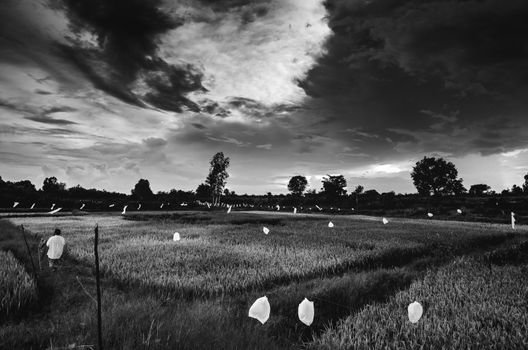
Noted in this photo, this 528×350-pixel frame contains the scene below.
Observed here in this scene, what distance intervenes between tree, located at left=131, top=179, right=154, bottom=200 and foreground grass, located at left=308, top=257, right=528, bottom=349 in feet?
326

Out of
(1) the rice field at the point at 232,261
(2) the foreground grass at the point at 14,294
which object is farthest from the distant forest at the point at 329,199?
(2) the foreground grass at the point at 14,294

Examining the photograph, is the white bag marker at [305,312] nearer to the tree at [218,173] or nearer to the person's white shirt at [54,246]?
the person's white shirt at [54,246]

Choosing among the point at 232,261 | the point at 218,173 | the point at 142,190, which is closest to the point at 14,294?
the point at 232,261

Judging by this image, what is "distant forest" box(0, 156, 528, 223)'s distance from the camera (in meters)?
46.2

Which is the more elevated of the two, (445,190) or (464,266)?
(445,190)

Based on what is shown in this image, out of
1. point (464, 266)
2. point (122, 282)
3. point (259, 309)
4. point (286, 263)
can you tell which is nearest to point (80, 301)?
point (122, 282)

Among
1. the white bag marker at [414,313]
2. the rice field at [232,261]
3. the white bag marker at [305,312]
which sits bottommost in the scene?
the rice field at [232,261]

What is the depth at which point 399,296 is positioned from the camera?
588cm

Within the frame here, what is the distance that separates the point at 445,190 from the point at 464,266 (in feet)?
313

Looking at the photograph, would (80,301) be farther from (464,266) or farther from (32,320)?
(464,266)

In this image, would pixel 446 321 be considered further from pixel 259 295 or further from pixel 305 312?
pixel 259 295

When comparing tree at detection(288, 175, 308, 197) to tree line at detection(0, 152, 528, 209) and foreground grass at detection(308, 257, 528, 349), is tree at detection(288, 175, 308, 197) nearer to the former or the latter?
tree line at detection(0, 152, 528, 209)

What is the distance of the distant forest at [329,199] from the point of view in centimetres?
4624

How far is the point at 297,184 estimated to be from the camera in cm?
13462
